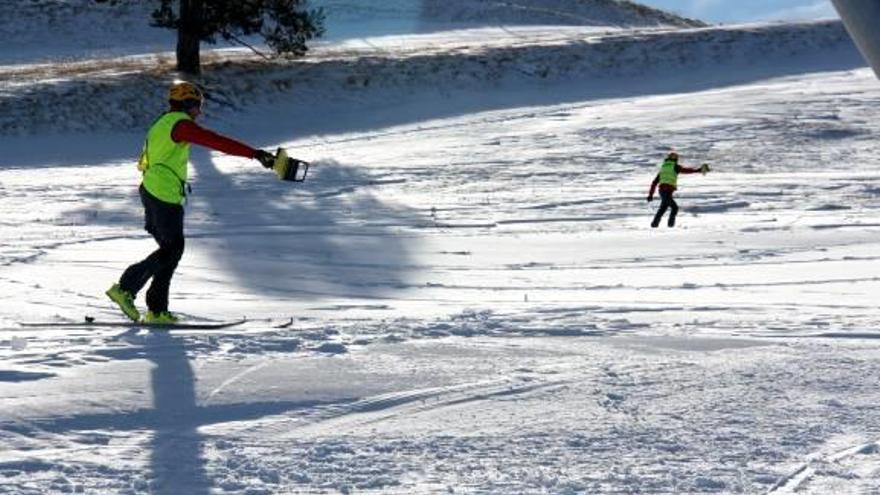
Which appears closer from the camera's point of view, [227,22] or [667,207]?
[667,207]

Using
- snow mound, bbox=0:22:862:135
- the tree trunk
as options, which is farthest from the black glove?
the tree trunk

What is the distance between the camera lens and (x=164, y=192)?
9.31 meters

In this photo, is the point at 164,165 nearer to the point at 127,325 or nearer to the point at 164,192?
the point at 164,192

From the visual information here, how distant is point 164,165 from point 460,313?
2.25 meters

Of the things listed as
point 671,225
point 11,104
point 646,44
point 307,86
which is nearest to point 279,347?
point 671,225

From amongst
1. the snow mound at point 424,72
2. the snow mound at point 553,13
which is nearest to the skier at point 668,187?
the snow mound at point 424,72

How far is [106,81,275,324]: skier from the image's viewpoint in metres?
9.04

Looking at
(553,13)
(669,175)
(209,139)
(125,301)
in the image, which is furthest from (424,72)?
(209,139)

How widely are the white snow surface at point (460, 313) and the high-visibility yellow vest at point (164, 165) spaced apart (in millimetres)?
1056

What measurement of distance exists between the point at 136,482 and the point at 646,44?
37.6 meters

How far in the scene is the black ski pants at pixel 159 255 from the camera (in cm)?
937

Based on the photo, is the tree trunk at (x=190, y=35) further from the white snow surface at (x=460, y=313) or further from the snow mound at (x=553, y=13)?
the snow mound at (x=553, y=13)

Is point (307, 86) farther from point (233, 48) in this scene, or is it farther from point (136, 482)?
point (136, 482)

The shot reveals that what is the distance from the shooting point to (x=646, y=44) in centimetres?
4162
